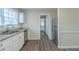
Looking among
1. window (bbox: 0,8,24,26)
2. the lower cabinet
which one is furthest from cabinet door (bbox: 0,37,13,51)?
window (bbox: 0,8,24,26)

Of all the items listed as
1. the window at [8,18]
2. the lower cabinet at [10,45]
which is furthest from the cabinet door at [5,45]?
the window at [8,18]

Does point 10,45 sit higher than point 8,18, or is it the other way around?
point 8,18

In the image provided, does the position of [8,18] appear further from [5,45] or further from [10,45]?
[5,45]

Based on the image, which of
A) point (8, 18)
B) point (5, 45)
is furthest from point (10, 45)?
point (8, 18)

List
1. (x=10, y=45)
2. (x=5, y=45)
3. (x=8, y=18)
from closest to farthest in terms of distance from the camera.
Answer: (x=5, y=45) → (x=10, y=45) → (x=8, y=18)

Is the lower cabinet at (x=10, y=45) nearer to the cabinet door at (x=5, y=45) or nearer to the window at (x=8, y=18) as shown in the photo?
the cabinet door at (x=5, y=45)

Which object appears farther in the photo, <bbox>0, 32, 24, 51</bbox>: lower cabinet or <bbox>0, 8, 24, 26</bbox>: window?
<bbox>0, 8, 24, 26</bbox>: window

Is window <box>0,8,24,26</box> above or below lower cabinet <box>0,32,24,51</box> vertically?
above

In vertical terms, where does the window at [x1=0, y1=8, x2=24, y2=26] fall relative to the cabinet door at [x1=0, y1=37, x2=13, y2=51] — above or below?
above

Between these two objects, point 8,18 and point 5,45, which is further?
point 8,18

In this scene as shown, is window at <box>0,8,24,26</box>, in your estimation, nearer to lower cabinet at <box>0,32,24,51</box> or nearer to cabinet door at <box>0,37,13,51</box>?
lower cabinet at <box>0,32,24,51</box>

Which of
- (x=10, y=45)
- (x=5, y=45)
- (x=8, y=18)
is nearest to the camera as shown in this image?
(x=5, y=45)

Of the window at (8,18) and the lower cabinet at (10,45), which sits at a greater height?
the window at (8,18)
